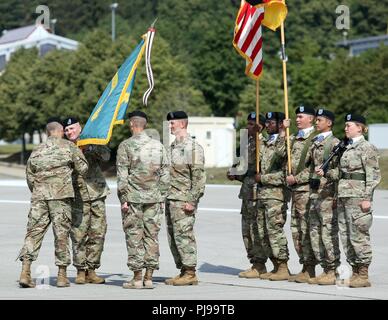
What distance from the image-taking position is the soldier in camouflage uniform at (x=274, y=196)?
1237 cm

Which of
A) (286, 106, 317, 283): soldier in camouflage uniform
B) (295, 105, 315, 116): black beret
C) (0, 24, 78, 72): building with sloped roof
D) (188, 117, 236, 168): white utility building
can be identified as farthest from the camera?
(0, 24, 78, 72): building with sloped roof

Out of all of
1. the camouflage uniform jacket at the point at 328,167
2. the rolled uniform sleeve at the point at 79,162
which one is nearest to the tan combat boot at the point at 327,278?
the camouflage uniform jacket at the point at 328,167

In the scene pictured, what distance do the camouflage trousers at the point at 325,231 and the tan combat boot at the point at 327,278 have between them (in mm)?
59

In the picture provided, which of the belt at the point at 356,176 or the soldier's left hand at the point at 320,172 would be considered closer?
the belt at the point at 356,176

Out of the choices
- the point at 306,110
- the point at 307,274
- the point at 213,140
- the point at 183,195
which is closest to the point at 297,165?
the point at 306,110

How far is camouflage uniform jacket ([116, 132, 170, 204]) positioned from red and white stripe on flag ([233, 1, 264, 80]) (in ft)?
Result: 7.65

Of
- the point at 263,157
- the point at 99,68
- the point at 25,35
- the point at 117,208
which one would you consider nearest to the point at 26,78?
the point at 99,68

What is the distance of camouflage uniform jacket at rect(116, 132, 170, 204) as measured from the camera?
37.7 ft

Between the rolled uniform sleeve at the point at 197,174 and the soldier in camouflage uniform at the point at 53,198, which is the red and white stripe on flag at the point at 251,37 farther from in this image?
the soldier in camouflage uniform at the point at 53,198

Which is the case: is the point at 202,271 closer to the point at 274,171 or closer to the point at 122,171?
the point at 274,171

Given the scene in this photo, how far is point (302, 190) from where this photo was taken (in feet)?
39.6

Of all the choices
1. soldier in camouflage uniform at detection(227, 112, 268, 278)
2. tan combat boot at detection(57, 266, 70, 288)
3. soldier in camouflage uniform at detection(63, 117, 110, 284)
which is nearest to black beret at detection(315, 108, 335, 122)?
soldier in camouflage uniform at detection(227, 112, 268, 278)

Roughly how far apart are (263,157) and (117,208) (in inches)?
478

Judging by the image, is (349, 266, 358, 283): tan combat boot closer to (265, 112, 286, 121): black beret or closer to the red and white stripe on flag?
(265, 112, 286, 121): black beret
